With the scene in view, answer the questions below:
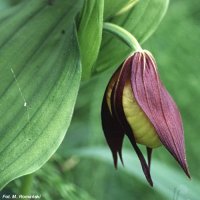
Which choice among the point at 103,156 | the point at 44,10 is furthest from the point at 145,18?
the point at 103,156

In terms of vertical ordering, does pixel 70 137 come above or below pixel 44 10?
below

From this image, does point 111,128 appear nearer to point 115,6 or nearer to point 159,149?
point 115,6

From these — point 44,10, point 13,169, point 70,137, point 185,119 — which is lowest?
point 185,119

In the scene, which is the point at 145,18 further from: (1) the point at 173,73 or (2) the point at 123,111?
(1) the point at 173,73

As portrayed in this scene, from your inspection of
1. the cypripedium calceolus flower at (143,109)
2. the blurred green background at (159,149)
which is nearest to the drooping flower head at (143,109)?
the cypripedium calceolus flower at (143,109)

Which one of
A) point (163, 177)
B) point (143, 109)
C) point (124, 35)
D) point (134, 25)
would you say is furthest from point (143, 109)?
point (163, 177)

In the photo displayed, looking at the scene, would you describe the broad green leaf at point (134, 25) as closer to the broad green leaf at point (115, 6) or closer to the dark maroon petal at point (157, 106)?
the broad green leaf at point (115, 6)
